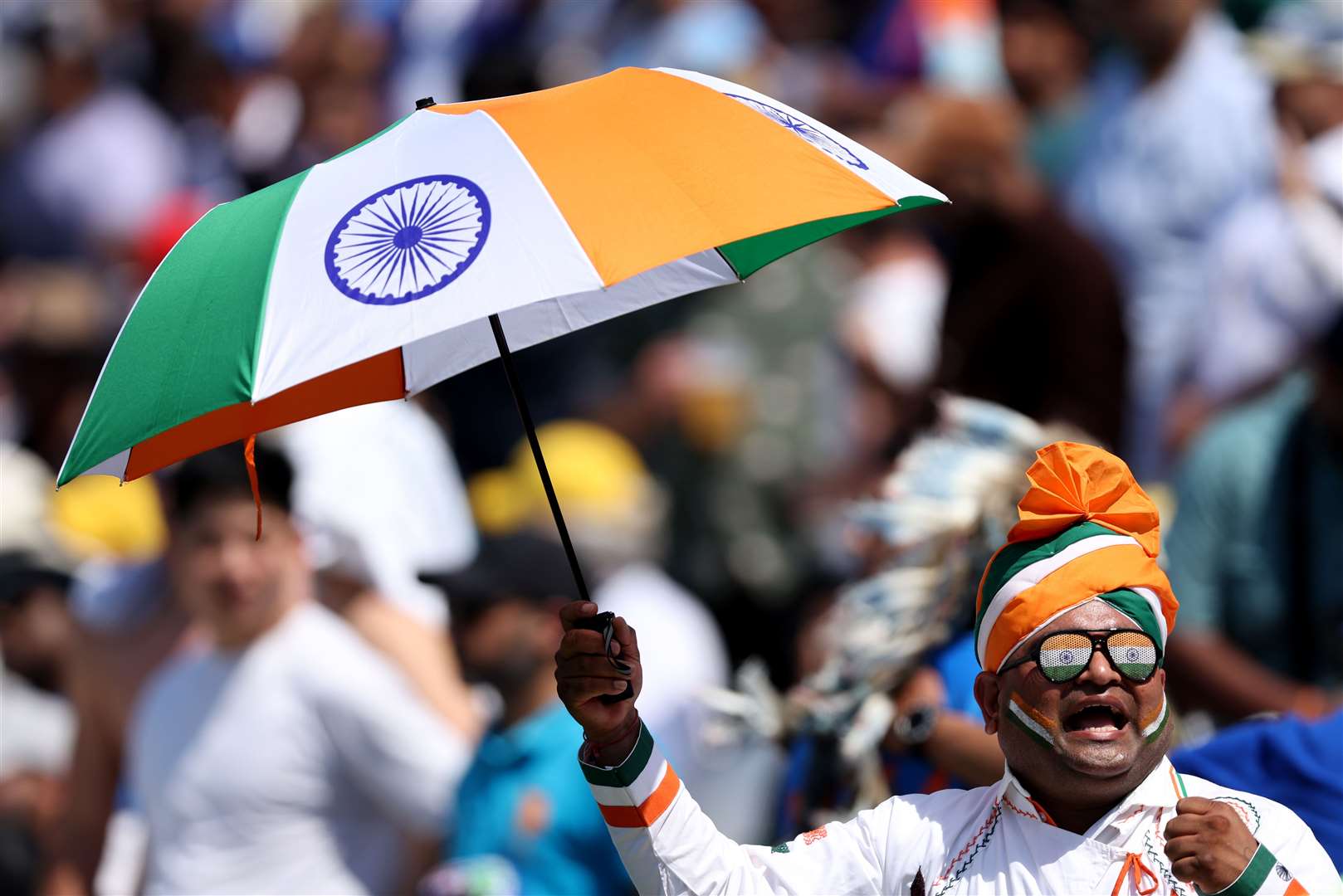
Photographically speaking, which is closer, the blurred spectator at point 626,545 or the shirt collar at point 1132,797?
the shirt collar at point 1132,797

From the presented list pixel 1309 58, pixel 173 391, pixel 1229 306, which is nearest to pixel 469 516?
pixel 1229 306

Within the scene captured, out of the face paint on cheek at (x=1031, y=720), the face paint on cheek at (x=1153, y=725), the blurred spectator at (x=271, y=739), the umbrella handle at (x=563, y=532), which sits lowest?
the face paint on cheek at (x=1153, y=725)

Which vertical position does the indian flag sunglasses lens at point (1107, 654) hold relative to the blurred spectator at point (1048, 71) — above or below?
below

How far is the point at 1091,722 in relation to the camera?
3344 mm

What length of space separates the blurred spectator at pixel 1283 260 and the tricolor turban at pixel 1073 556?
3.40 metres

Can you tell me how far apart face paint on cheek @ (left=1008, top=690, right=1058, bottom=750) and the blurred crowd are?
0.81 metres

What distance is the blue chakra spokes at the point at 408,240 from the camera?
3303 millimetres

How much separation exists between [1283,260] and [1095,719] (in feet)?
13.2

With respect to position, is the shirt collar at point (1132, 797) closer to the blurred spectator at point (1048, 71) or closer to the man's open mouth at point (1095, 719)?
the man's open mouth at point (1095, 719)

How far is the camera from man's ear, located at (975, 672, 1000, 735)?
3488 millimetres

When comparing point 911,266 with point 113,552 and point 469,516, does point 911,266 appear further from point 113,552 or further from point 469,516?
point 113,552

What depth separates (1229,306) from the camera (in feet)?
23.5

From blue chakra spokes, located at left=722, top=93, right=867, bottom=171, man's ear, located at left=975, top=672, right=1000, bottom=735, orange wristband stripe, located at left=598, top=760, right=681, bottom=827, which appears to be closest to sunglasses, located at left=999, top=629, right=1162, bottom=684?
man's ear, located at left=975, top=672, right=1000, bottom=735

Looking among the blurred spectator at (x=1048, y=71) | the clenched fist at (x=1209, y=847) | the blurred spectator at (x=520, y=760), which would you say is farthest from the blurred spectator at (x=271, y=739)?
the blurred spectator at (x=1048, y=71)
